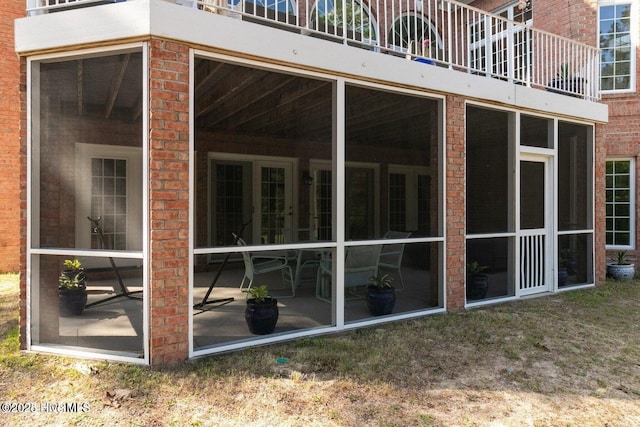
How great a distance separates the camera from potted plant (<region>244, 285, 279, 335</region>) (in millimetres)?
3922

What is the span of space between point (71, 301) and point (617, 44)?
33.2ft

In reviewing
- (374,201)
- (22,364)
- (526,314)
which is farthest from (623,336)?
(374,201)

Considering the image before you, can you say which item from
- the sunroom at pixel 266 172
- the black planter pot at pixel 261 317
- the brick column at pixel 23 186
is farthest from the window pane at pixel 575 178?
the brick column at pixel 23 186

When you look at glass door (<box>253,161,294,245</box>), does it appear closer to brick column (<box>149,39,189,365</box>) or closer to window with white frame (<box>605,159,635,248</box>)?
brick column (<box>149,39,189,365</box>)

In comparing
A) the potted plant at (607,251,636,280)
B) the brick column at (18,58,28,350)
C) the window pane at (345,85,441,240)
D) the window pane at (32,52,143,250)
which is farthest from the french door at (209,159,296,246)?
the potted plant at (607,251,636,280)

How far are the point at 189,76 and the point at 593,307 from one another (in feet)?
18.1

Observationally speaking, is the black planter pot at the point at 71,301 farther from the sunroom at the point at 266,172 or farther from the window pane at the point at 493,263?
the window pane at the point at 493,263

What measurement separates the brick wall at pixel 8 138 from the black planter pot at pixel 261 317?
219 inches

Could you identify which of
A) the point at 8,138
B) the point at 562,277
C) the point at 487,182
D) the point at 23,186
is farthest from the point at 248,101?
the point at 487,182

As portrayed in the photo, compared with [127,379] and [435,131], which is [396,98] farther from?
[127,379]

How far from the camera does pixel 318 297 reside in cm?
550

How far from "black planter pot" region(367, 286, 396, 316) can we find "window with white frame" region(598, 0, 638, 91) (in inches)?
265

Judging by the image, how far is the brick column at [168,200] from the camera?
3.21 meters

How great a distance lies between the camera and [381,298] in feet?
15.1
